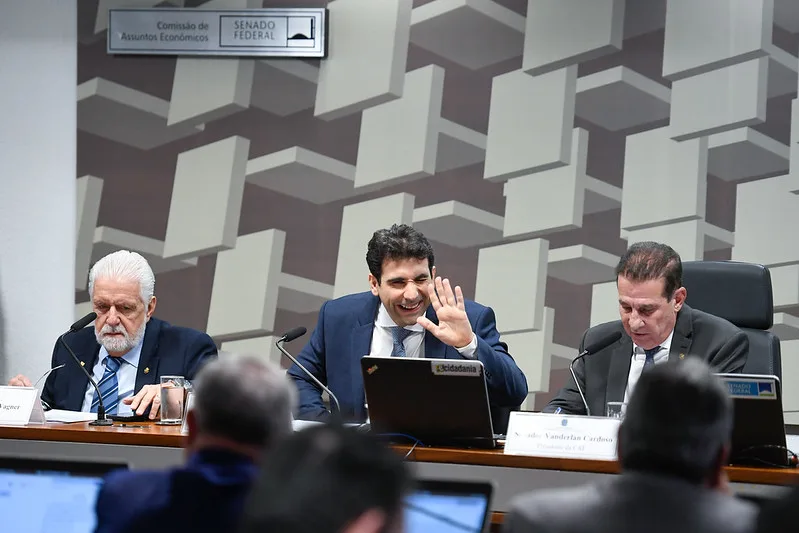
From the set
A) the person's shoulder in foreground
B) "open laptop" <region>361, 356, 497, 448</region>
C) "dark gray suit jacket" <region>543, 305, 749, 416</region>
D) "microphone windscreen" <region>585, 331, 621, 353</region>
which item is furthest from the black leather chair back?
the person's shoulder in foreground

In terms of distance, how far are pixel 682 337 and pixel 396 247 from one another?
1034 millimetres

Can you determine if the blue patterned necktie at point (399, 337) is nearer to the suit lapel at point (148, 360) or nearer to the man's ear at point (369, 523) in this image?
the suit lapel at point (148, 360)

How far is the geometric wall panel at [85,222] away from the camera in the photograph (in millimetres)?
5016

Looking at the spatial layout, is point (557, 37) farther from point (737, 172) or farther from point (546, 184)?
point (737, 172)

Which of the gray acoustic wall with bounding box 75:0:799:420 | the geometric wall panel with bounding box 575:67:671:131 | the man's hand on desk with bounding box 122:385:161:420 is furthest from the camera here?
the geometric wall panel with bounding box 575:67:671:131

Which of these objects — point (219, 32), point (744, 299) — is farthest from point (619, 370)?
point (219, 32)

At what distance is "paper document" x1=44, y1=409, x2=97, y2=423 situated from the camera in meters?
3.21

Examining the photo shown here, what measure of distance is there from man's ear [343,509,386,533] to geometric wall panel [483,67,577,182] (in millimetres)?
3719

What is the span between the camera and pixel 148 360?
370 centimetres

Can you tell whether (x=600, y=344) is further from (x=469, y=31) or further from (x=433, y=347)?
(x=469, y=31)

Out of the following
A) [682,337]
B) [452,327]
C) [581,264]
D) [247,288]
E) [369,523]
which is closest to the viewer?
[369,523]

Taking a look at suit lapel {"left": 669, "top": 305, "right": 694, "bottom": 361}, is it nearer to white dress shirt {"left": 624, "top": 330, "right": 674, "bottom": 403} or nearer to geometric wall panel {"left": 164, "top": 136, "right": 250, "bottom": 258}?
white dress shirt {"left": 624, "top": 330, "right": 674, "bottom": 403}

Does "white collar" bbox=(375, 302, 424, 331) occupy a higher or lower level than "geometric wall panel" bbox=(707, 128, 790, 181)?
lower

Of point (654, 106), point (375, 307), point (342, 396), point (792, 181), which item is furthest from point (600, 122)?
point (342, 396)
